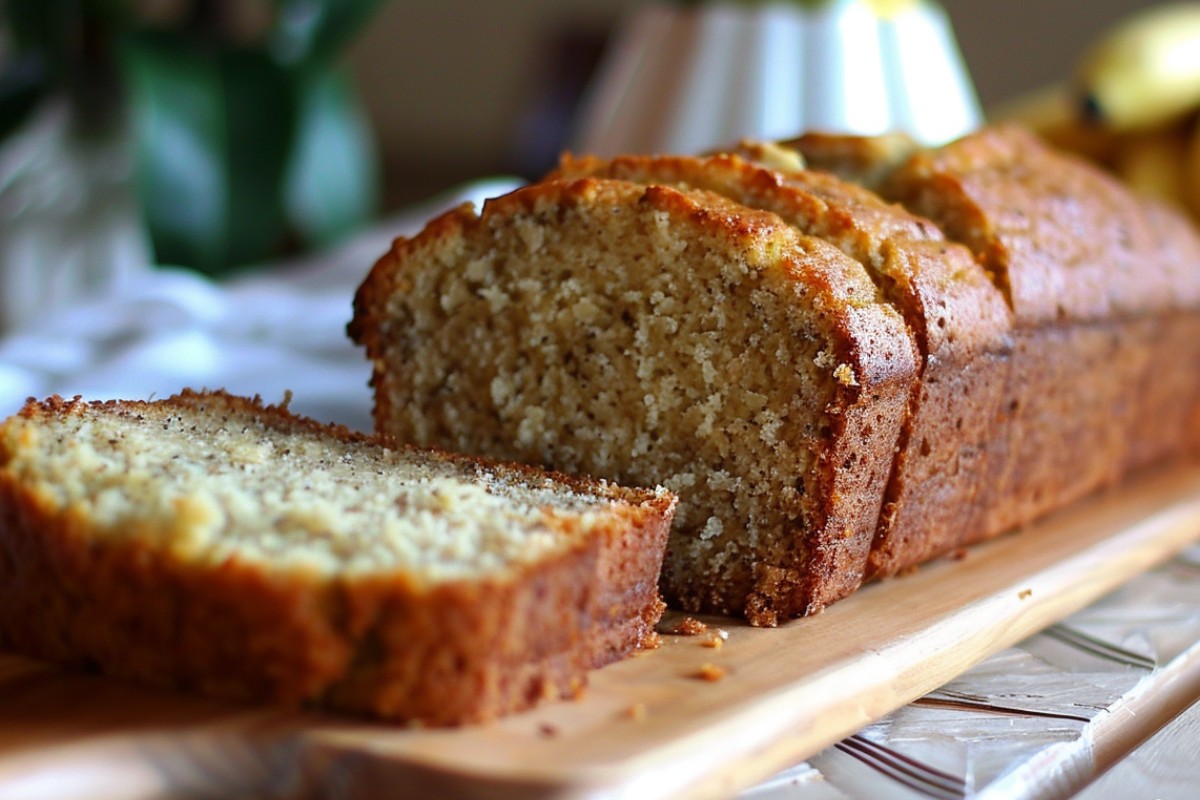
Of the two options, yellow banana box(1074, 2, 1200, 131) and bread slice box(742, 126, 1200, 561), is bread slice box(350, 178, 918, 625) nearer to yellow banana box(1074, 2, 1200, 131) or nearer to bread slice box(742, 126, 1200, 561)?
bread slice box(742, 126, 1200, 561)

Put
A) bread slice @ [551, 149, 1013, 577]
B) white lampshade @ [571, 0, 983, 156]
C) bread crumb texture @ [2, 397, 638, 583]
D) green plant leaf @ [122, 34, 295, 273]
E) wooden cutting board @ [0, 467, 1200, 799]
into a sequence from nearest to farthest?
wooden cutting board @ [0, 467, 1200, 799] < bread crumb texture @ [2, 397, 638, 583] < bread slice @ [551, 149, 1013, 577] < white lampshade @ [571, 0, 983, 156] < green plant leaf @ [122, 34, 295, 273]

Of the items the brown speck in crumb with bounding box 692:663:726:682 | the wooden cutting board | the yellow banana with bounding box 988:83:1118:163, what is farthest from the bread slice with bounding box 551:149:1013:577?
the yellow banana with bounding box 988:83:1118:163

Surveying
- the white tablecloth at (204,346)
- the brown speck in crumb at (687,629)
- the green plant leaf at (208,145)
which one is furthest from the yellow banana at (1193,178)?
the green plant leaf at (208,145)

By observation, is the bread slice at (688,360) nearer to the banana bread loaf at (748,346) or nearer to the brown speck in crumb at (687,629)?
the banana bread loaf at (748,346)

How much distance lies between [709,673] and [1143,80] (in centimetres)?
292

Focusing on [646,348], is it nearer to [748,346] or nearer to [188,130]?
[748,346]

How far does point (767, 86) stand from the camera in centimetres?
365

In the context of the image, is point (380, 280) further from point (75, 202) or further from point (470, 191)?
point (75, 202)

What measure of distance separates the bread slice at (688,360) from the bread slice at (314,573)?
229 millimetres

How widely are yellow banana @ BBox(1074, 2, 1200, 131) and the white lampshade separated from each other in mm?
418

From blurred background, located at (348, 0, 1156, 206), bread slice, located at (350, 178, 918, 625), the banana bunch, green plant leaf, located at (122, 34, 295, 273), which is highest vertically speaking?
blurred background, located at (348, 0, 1156, 206)

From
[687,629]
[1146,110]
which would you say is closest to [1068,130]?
[1146,110]

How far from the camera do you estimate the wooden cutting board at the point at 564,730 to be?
4.25 ft

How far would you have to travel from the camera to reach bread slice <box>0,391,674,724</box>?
1.37m
